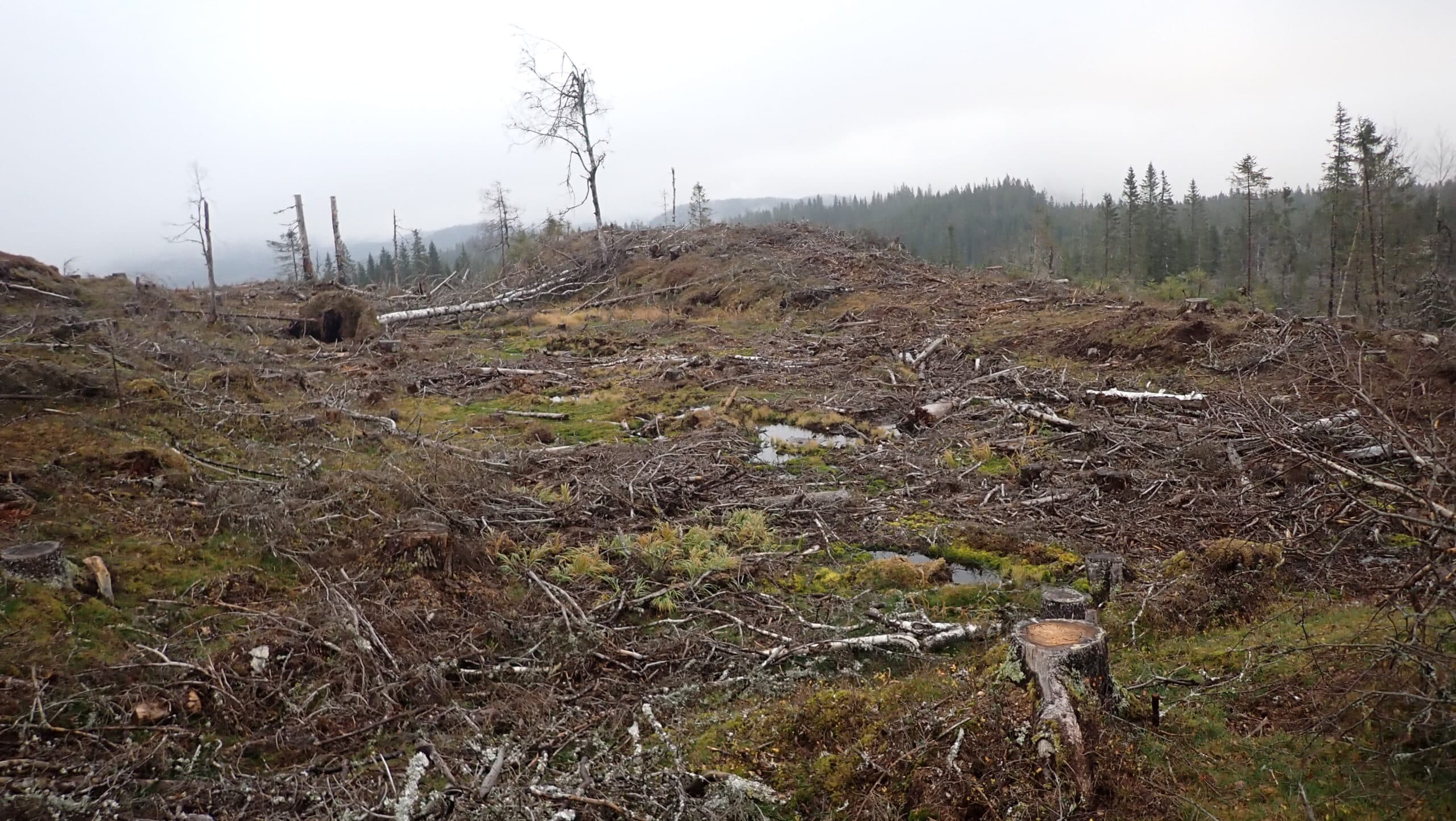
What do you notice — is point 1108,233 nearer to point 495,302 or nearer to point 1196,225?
point 1196,225

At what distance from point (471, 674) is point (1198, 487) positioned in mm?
7402

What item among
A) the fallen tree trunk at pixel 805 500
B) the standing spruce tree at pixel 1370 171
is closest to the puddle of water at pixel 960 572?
the fallen tree trunk at pixel 805 500

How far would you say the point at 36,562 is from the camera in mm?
4867

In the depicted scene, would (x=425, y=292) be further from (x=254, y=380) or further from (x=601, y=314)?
(x=254, y=380)

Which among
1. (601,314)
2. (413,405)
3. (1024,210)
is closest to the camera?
(413,405)

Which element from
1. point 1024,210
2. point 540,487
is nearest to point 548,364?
point 540,487

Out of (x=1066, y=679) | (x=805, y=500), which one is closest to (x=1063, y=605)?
(x=1066, y=679)

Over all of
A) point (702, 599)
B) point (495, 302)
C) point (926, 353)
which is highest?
point (495, 302)

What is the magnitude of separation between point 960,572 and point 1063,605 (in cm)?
253

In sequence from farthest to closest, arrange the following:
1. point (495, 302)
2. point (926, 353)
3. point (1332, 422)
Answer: point (495, 302), point (926, 353), point (1332, 422)

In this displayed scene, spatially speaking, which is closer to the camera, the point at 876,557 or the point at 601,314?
the point at 876,557

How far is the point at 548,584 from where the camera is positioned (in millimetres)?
6320

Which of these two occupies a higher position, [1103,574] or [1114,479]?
[1114,479]

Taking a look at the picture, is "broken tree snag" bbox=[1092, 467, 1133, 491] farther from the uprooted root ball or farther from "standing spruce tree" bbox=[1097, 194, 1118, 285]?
"standing spruce tree" bbox=[1097, 194, 1118, 285]
